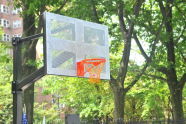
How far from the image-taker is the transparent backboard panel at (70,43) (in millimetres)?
10062

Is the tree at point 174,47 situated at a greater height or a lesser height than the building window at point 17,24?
lesser

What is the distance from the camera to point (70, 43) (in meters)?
10.8

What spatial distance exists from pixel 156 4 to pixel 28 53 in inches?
374

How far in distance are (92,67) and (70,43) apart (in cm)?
108

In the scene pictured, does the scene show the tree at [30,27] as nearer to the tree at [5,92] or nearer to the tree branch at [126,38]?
the tree branch at [126,38]

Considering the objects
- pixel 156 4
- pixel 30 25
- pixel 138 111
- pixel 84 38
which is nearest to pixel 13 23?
pixel 138 111

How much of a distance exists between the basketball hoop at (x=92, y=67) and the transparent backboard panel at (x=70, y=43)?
105 millimetres

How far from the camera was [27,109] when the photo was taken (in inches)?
573

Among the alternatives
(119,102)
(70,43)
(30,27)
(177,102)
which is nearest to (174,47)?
(177,102)

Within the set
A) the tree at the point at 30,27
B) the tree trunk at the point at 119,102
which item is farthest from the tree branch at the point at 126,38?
the tree at the point at 30,27

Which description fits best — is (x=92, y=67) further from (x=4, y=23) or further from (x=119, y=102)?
(x=4, y=23)

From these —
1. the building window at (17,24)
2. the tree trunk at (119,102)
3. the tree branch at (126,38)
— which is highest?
the building window at (17,24)

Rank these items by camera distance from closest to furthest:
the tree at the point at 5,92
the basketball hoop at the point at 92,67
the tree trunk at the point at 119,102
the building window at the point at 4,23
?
1. the basketball hoop at the point at 92,67
2. the tree trunk at the point at 119,102
3. the tree at the point at 5,92
4. the building window at the point at 4,23

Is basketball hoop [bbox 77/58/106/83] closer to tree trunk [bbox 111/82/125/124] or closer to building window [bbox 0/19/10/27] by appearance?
tree trunk [bbox 111/82/125/124]
